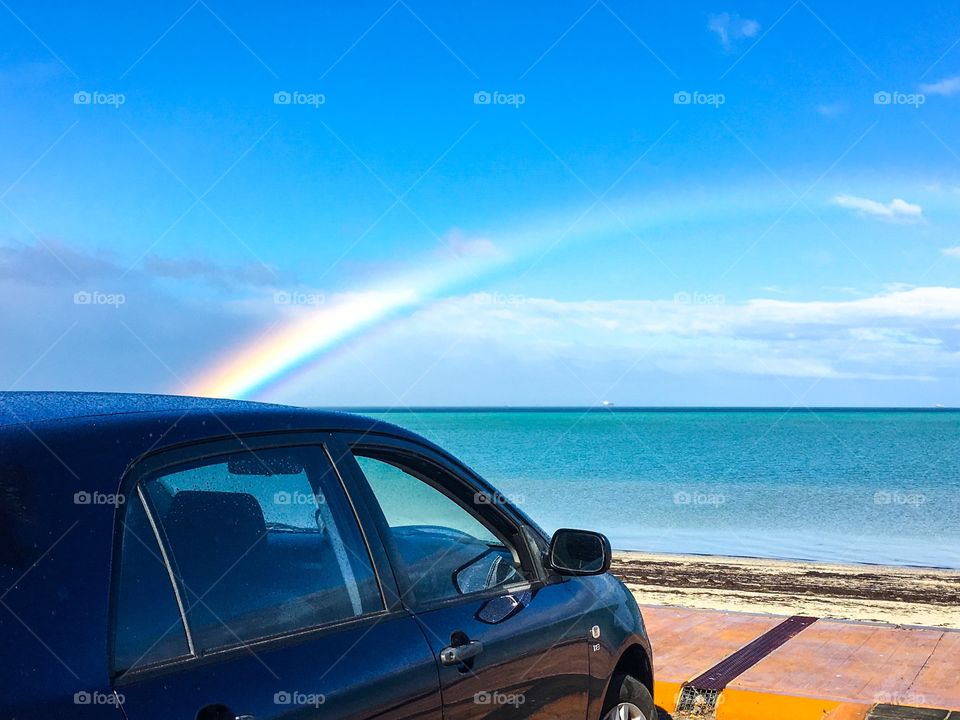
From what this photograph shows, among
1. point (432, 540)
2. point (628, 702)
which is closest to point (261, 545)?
point (432, 540)

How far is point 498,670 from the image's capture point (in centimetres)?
296

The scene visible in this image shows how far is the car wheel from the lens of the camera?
3777 mm

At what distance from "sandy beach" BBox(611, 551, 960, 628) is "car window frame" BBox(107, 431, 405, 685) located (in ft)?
26.8

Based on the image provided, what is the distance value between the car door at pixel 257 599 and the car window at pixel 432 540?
0.55 feet

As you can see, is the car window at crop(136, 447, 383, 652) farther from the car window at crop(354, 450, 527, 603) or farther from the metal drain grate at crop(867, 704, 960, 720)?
the metal drain grate at crop(867, 704, 960, 720)

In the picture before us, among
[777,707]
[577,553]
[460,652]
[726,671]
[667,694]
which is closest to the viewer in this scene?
[460,652]

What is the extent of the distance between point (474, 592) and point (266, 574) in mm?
896

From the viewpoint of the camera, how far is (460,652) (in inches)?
110

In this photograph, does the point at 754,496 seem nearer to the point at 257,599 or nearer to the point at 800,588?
the point at 800,588

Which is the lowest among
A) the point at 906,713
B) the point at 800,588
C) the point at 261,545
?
the point at 800,588

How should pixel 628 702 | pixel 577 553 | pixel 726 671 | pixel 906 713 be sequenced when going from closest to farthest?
pixel 577 553
pixel 628 702
pixel 906 713
pixel 726 671

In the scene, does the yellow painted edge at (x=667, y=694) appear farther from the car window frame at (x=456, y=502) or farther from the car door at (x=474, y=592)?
the car window frame at (x=456, y=502)

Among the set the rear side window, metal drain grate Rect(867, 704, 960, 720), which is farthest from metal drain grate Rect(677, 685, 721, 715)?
the rear side window

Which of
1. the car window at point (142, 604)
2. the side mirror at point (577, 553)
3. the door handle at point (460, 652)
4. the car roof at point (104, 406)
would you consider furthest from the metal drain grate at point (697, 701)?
the car window at point (142, 604)
